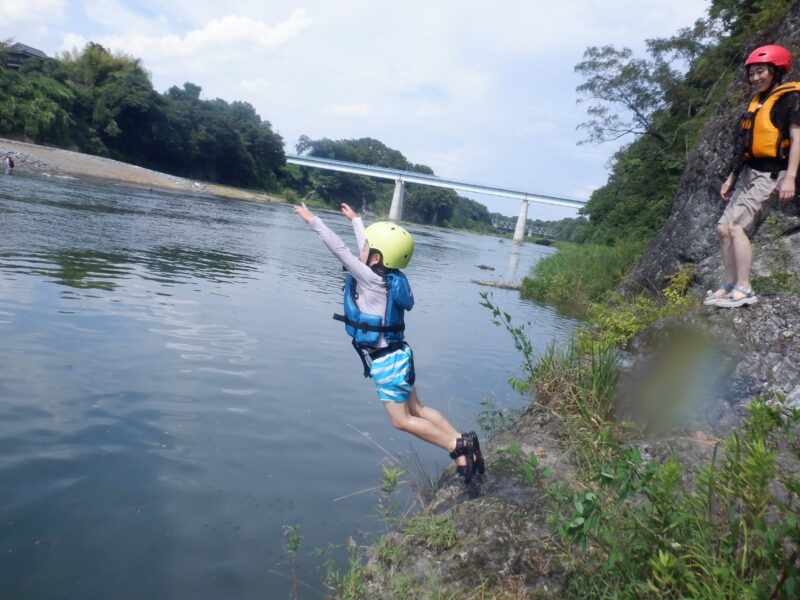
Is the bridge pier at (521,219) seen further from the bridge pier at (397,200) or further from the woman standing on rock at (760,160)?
the woman standing on rock at (760,160)

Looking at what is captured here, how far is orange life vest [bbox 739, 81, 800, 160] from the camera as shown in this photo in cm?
503

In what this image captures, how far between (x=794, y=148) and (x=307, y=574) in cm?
515

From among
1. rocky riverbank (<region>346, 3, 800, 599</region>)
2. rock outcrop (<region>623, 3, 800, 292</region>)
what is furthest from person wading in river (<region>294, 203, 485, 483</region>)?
rock outcrop (<region>623, 3, 800, 292</region>)

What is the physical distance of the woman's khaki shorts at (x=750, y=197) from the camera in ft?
16.9

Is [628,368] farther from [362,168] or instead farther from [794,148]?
[362,168]

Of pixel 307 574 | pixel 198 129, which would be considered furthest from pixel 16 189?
pixel 198 129

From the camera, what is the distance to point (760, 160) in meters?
5.25

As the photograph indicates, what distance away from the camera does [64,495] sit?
381 centimetres

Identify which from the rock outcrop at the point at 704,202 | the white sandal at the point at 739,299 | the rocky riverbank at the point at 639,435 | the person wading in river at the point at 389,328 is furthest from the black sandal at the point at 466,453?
the rock outcrop at the point at 704,202

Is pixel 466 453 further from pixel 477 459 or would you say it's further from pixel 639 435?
pixel 639 435

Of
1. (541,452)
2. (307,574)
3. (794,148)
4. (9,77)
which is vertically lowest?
(307,574)

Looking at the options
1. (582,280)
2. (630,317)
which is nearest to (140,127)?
(582,280)

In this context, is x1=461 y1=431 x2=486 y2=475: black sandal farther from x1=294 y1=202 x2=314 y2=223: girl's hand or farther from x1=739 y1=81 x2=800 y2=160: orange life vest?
x1=739 y1=81 x2=800 y2=160: orange life vest

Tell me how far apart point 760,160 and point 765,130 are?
0.28 m
